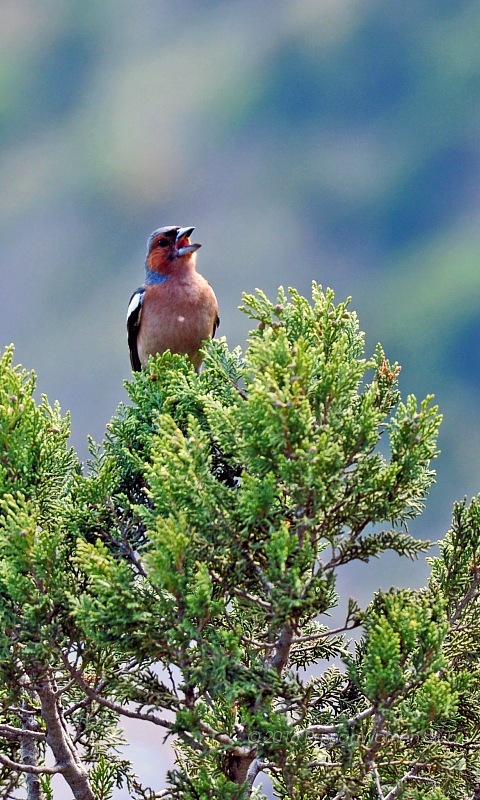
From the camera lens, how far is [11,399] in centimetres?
502

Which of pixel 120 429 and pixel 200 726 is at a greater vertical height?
pixel 120 429

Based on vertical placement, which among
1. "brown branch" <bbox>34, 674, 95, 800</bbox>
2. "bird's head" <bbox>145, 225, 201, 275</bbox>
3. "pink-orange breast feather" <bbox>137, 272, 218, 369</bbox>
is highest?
"bird's head" <bbox>145, 225, 201, 275</bbox>

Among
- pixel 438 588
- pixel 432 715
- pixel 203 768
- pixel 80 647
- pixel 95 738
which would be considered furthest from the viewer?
pixel 95 738

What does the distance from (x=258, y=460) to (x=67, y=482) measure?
5.69 feet

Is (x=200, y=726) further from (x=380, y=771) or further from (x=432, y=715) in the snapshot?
(x=380, y=771)

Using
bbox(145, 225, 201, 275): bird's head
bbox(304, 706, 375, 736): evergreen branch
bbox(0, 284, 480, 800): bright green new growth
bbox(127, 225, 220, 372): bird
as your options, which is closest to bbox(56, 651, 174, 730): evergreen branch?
bbox(0, 284, 480, 800): bright green new growth

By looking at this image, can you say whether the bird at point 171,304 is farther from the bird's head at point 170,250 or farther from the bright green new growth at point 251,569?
the bright green new growth at point 251,569

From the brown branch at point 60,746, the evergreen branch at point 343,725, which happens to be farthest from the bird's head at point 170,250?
the evergreen branch at point 343,725

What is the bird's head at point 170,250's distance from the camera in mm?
7898

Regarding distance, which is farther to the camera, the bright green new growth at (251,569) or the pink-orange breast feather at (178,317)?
the pink-orange breast feather at (178,317)

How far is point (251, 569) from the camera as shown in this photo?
4598 millimetres

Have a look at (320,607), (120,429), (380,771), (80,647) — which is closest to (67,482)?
(120,429)

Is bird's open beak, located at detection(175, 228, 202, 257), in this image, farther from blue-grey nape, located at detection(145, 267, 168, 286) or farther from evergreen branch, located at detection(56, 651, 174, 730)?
evergreen branch, located at detection(56, 651, 174, 730)

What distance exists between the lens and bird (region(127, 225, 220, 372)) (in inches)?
289
